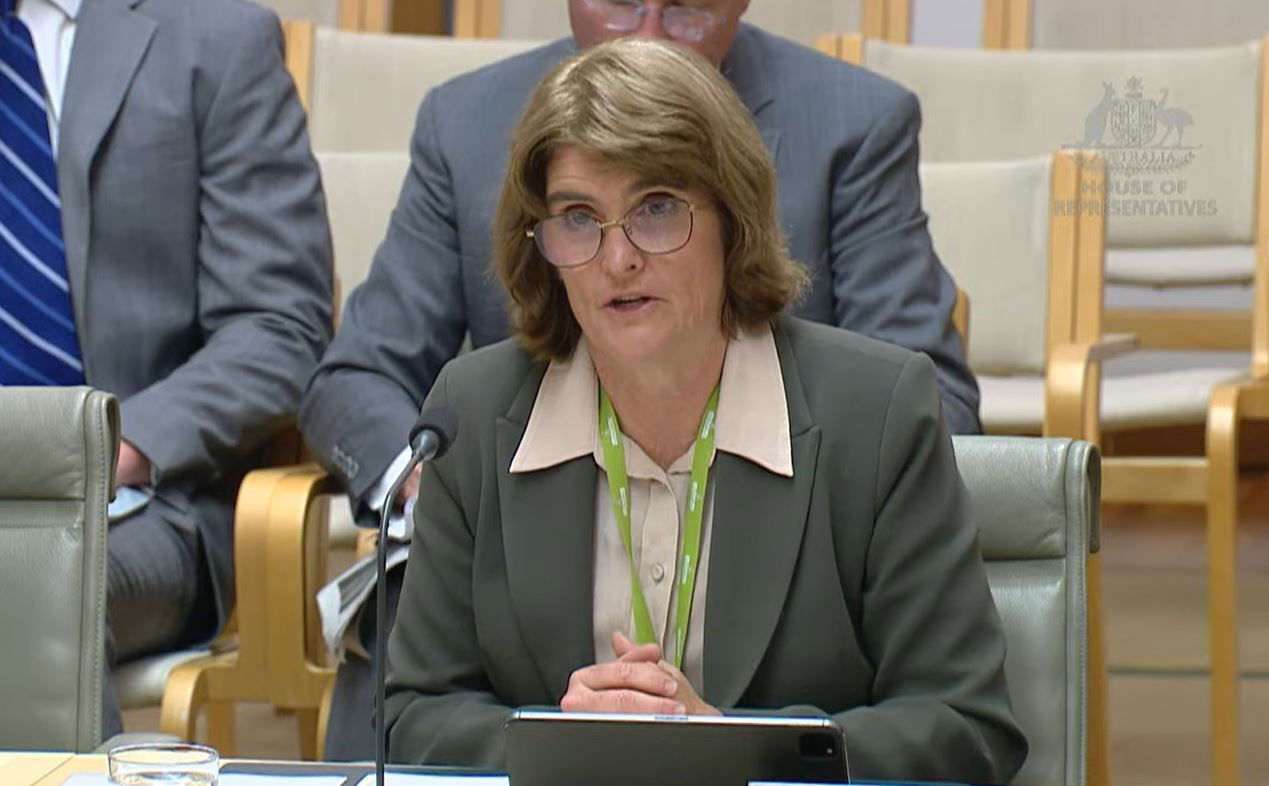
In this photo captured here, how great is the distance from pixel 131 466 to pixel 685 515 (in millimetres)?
869

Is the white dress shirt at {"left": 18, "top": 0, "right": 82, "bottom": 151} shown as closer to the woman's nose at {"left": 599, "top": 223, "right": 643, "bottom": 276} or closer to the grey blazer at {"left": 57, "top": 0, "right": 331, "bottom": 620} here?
the grey blazer at {"left": 57, "top": 0, "right": 331, "bottom": 620}

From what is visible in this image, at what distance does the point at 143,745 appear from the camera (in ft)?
3.89

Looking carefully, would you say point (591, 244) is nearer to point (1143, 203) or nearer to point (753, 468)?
point (753, 468)

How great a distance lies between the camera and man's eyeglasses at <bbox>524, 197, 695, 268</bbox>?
152 centimetres

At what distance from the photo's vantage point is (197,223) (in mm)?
2357

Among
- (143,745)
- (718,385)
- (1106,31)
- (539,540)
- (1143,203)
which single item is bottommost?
(143,745)

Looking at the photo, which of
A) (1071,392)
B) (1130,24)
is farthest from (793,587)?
(1130,24)

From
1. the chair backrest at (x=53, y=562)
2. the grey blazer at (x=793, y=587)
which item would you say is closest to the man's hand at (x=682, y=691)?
the grey blazer at (x=793, y=587)

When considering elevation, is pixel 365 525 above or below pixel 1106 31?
below

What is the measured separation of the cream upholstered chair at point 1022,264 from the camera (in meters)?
2.63

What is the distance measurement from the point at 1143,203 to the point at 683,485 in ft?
5.65

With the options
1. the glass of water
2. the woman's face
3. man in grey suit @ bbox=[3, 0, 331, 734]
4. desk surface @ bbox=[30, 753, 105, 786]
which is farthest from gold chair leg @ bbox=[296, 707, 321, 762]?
the glass of water

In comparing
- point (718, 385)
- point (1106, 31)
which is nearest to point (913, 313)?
point (718, 385)

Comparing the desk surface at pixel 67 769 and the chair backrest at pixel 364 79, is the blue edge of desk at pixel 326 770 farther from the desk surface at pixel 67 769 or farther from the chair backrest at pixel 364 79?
the chair backrest at pixel 364 79
